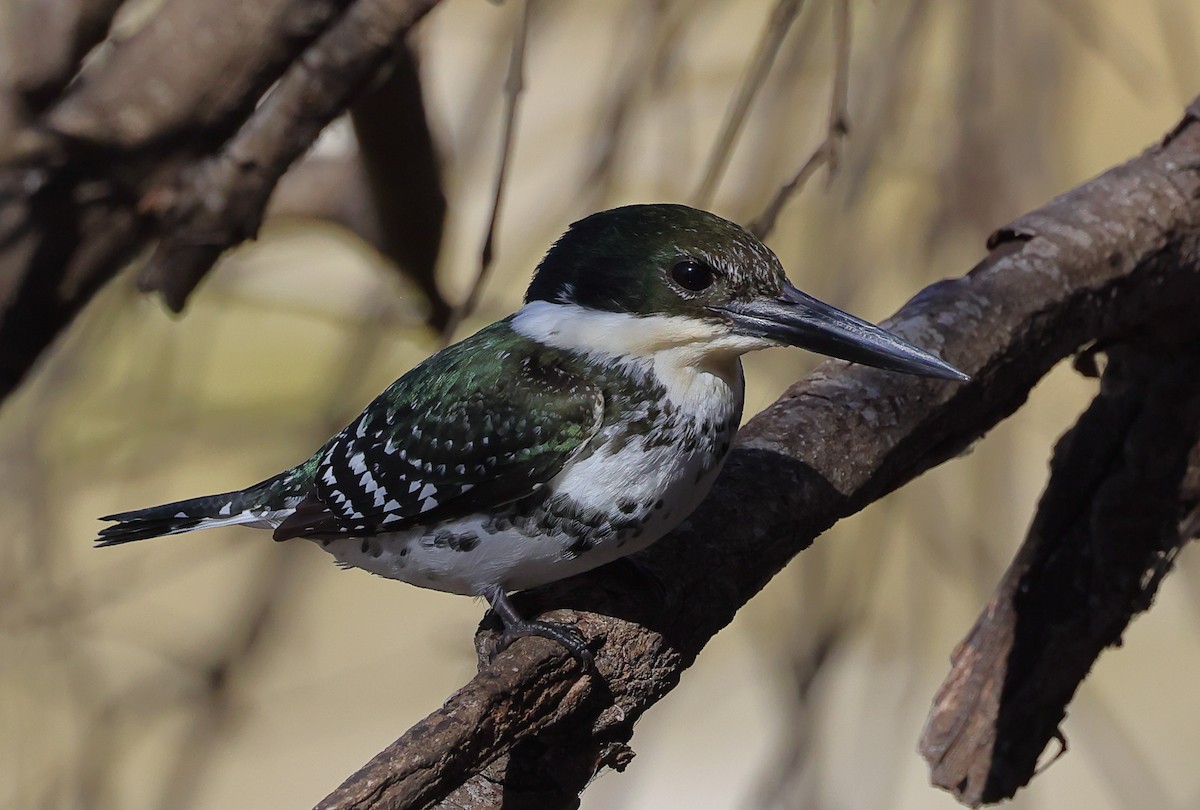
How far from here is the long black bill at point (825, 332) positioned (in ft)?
5.20

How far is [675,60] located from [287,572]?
1592 millimetres

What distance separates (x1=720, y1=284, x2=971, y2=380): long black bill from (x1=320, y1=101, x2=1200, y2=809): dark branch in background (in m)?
0.27

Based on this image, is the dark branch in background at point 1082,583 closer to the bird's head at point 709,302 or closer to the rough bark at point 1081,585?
the rough bark at point 1081,585

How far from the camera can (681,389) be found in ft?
5.26

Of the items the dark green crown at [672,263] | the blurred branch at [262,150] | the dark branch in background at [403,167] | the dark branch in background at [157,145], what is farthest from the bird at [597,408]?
the dark branch in background at [403,167]

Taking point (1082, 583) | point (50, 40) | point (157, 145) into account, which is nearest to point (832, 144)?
point (1082, 583)

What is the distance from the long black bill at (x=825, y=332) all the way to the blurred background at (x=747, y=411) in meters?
0.47

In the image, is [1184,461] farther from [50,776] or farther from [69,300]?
[50,776]

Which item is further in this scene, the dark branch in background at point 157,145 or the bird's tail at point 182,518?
the dark branch in background at point 157,145

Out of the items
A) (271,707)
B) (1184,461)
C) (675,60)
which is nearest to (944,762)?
(1184,461)

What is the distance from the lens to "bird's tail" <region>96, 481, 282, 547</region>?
6.50 ft

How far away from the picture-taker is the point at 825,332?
1590 millimetres

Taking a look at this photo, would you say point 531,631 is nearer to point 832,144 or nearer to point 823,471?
point 823,471

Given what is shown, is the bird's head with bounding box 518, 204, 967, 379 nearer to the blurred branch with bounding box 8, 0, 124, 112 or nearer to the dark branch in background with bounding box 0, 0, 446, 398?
the dark branch in background with bounding box 0, 0, 446, 398
